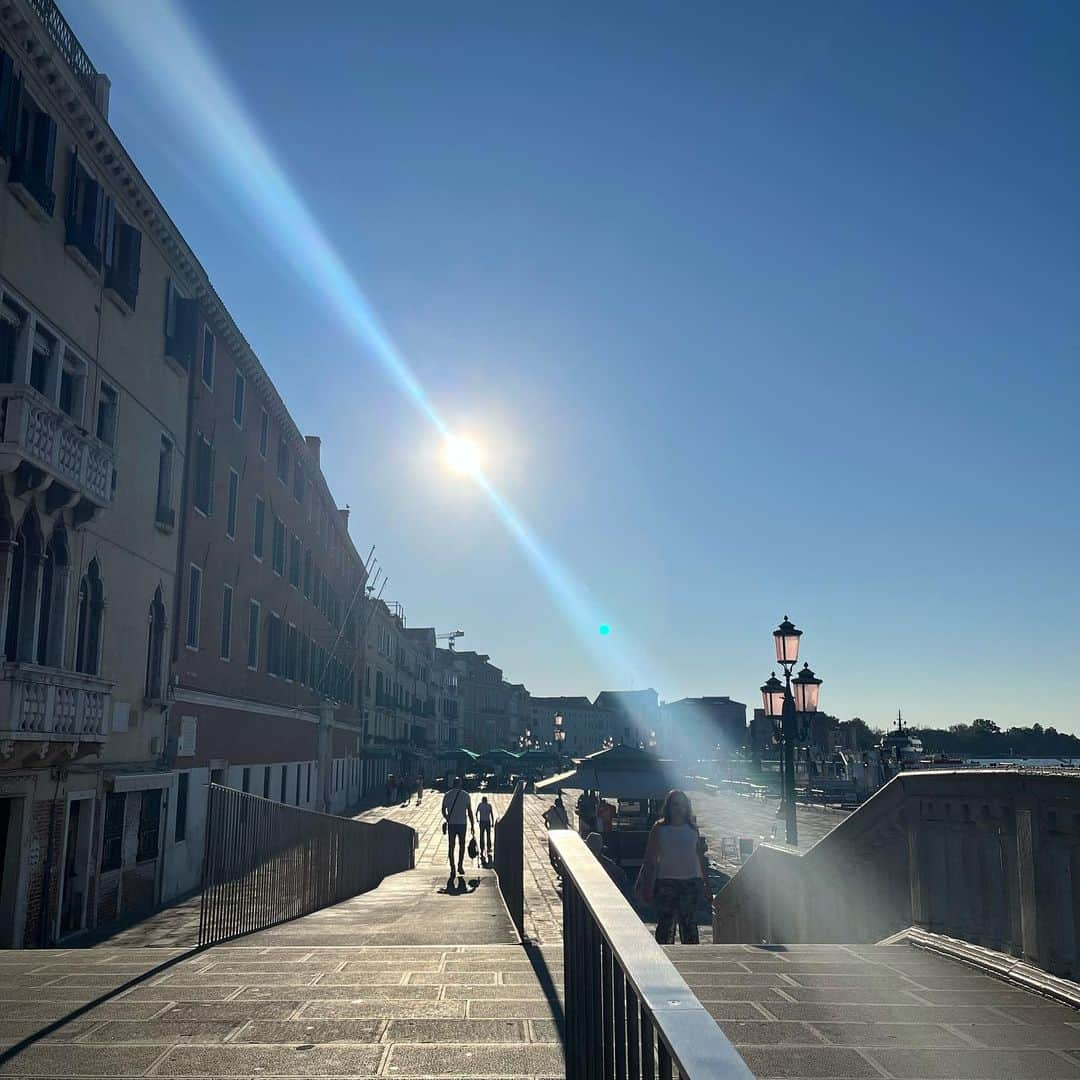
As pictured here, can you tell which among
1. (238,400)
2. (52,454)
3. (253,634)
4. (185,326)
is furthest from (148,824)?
(238,400)

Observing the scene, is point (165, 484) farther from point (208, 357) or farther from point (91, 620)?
point (91, 620)

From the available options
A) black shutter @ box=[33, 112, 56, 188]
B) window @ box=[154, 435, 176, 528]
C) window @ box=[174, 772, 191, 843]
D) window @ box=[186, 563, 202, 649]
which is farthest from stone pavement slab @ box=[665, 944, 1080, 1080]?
window @ box=[186, 563, 202, 649]

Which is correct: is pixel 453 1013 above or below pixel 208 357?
below

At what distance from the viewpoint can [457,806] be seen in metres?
20.0

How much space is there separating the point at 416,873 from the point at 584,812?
12.9 feet

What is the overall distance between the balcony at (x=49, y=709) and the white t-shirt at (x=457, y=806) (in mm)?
6541

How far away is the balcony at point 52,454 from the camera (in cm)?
1352

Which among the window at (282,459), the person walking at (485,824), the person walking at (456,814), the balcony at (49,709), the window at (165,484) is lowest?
the person walking at (485,824)

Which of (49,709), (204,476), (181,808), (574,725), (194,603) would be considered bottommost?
(181,808)

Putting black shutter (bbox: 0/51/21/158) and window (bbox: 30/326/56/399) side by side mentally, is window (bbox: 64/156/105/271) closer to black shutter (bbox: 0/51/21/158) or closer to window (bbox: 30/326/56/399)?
window (bbox: 30/326/56/399)

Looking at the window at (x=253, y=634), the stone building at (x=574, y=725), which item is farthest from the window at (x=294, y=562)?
the stone building at (x=574, y=725)

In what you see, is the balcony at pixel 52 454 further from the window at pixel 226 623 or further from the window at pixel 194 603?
the window at pixel 226 623

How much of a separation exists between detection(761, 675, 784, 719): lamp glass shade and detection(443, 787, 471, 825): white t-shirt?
5.86 meters

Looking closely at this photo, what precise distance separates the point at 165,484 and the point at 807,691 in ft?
42.5
